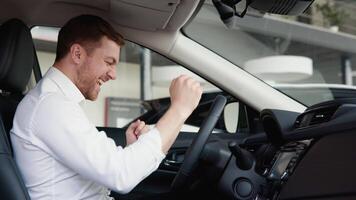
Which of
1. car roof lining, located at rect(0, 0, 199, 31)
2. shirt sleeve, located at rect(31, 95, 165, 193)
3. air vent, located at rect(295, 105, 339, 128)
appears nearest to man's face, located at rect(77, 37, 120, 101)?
shirt sleeve, located at rect(31, 95, 165, 193)

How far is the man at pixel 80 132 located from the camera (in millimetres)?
1529

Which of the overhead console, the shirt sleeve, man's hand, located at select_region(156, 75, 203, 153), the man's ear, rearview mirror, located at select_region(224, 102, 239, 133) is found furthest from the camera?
rearview mirror, located at select_region(224, 102, 239, 133)

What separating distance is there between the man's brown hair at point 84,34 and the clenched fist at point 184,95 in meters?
0.32

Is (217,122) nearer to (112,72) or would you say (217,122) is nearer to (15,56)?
(112,72)

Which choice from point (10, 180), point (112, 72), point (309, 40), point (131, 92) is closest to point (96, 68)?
point (112, 72)

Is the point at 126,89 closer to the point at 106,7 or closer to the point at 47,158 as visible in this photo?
the point at 106,7

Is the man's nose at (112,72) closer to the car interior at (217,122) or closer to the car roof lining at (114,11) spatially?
the car interior at (217,122)

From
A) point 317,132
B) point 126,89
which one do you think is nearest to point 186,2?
point 317,132

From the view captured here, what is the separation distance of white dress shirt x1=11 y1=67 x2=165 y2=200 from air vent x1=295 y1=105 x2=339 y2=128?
56 cm

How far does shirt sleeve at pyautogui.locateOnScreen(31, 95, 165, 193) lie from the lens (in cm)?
152

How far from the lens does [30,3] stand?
2.36 meters

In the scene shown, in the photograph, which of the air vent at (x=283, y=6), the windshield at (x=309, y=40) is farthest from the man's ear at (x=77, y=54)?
the windshield at (x=309, y=40)

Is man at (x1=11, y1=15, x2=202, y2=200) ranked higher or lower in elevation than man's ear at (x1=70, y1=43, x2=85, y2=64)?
lower

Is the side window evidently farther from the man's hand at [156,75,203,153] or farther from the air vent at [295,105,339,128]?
the man's hand at [156,75,203,153]
